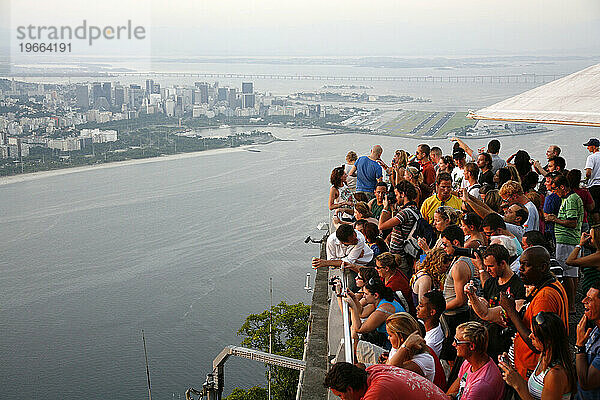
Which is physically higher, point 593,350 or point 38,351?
point 593,350

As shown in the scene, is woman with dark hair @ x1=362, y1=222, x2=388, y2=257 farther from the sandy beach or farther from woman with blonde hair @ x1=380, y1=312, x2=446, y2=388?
the sandy beach

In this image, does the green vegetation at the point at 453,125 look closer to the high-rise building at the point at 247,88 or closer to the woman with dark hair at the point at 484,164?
the woman with dark hair at the point at 484,164

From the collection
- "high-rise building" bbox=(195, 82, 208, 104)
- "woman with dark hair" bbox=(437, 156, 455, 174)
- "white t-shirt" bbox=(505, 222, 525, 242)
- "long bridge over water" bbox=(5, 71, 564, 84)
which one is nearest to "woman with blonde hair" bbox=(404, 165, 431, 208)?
"woman with dark hair" bbox=(437, 156, 455, 174)

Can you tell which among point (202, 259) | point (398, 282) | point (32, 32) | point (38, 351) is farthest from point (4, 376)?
point (32, 32)

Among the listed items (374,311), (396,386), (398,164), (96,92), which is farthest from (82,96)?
(396,386)

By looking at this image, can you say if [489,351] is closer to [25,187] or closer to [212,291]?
[212,291]
